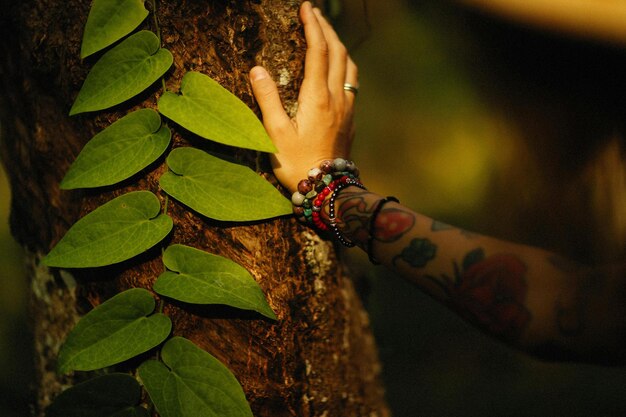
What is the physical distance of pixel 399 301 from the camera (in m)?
1.84

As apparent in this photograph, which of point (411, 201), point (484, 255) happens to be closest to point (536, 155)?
point (484, 255)

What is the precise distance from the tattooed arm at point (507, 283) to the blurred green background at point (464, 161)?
0.11m

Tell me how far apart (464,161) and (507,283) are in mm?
964

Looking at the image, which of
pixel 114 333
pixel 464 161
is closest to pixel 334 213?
pixel 114 333

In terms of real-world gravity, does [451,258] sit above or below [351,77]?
below

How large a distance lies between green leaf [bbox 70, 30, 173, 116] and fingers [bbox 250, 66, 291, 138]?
0.09 metres

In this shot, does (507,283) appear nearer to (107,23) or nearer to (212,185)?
(212,185)

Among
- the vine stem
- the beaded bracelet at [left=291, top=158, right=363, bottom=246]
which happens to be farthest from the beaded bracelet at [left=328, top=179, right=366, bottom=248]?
the vine stem

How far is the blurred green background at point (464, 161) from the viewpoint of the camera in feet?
1.70

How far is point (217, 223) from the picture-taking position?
46 cm

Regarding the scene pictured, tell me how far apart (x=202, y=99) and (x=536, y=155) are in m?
0.48

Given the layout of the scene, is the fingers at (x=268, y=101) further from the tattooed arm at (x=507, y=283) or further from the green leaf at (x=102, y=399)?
the green leaf at (x=102, y=399)

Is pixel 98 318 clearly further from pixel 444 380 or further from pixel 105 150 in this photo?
pixel 444 380

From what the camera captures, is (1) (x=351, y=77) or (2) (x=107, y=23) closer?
(2) (x=107, y=23)
